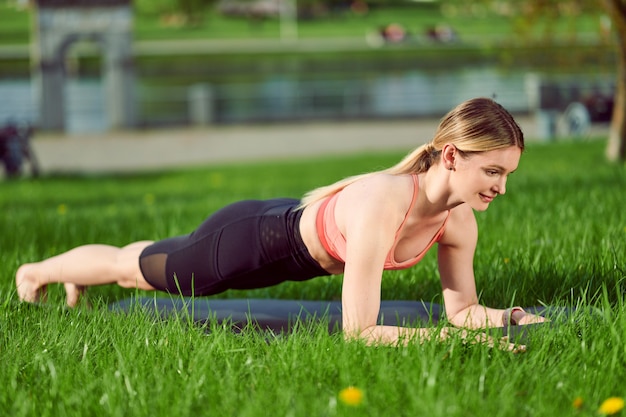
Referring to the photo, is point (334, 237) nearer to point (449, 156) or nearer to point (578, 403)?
point (449, 156)

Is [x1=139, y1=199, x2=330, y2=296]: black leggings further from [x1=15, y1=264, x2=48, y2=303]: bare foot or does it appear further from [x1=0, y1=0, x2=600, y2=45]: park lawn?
[x1=0, y1=0, x2=600, y2=45]: park lawn

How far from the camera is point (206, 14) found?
7412 centimetres

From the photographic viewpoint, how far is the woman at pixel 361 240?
109 inches

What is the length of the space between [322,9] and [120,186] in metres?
60.4

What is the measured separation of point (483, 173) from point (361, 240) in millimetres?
410

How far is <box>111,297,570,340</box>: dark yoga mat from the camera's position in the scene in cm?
326

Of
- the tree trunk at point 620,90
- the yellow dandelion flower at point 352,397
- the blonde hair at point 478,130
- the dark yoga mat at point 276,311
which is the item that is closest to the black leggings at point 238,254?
the dark yoga mat at point 276,311

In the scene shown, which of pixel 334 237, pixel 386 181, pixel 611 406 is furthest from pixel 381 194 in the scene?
pixel 611 406

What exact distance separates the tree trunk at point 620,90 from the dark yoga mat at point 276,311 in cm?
741

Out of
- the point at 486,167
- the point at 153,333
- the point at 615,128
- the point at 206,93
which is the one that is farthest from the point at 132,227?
the point at 206,93

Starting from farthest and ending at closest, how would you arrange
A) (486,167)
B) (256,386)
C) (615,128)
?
1. (615,128)
2. (486,167)
3. (256,386)

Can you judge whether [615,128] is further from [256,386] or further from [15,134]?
[15,134]

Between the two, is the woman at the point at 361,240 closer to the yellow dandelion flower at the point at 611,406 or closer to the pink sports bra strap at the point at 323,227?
the pink sports bra strap at the point at 323,227

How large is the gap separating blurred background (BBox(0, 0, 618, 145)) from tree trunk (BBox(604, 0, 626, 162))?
0.91 feet
